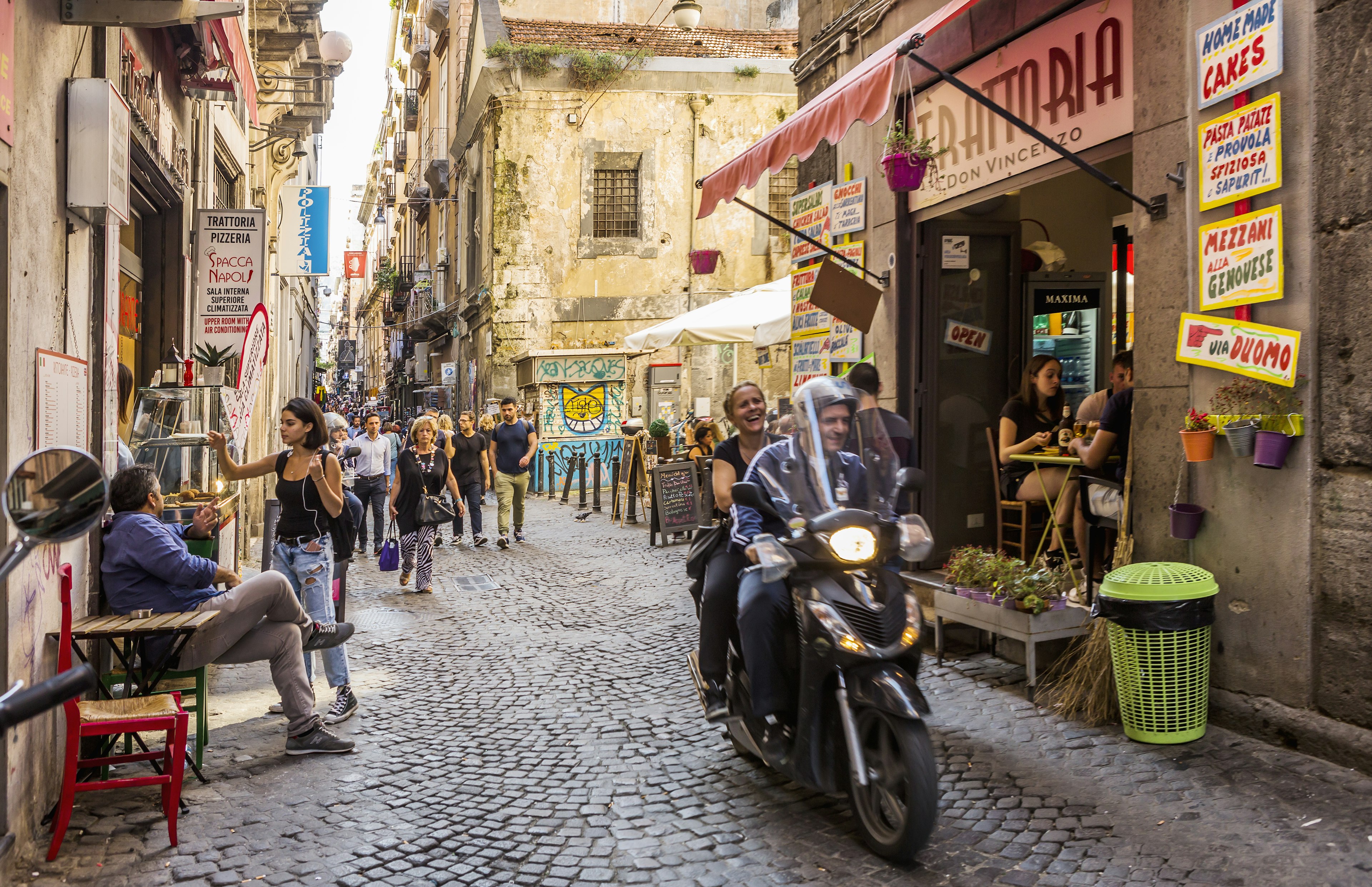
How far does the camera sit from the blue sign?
16016 mm

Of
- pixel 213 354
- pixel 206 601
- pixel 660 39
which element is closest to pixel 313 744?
pixel 206 601

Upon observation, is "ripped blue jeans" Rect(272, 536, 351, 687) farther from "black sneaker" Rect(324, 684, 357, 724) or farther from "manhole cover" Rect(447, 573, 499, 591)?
"manhole cover" Rect(447, 573, 499, 591)

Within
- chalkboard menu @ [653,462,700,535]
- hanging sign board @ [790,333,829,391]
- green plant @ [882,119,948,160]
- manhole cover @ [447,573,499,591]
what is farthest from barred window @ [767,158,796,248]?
green plant @ [882,119,948,160]

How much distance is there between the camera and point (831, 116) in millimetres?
6816

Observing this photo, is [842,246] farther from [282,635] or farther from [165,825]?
[165,825]

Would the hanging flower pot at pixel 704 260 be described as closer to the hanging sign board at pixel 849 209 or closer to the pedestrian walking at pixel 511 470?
the pedestrian walking at pixel 511 470

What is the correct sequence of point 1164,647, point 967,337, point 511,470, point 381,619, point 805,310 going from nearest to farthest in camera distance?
point 1164,647
point 967,337
point 381,619
point 805,310
point 511,470

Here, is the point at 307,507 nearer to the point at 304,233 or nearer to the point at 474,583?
the point at 474,583

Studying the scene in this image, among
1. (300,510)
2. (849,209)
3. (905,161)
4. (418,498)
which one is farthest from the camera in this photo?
(418,498)

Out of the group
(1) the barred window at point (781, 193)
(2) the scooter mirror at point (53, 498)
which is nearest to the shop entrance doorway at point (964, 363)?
(2) the scooter mirror at point (53, 498)

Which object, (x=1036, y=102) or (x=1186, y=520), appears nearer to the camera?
(x=1186, y=520)

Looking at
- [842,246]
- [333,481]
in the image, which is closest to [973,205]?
[842,246]

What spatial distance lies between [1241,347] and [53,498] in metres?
4.92

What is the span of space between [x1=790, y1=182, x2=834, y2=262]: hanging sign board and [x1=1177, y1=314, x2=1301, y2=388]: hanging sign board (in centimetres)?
421
